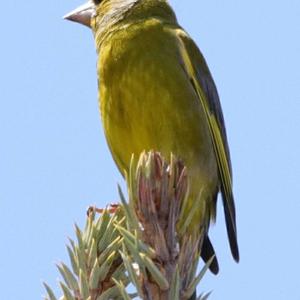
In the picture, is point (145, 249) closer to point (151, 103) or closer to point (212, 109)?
point (151, 103)

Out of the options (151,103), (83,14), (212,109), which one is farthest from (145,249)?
(83,14)

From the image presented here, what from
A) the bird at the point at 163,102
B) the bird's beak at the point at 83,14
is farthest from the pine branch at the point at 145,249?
the bird's beak at the point at 83,14

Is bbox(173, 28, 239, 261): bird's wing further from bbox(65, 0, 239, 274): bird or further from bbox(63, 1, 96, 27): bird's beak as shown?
bbox(63, 1, 96, 27): bird's beak

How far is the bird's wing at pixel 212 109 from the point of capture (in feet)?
12.6

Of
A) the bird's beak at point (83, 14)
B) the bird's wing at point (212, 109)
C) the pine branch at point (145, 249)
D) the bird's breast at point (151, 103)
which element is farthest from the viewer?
the bird's beak at point (83, 14)

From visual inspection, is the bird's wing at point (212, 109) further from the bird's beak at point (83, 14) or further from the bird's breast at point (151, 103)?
the bird's beak at point (83, 14)

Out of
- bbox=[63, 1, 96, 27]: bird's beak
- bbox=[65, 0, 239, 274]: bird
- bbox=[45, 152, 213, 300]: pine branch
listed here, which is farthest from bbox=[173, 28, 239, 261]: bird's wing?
bbox=[45, 152, 213, 300]: pine branch

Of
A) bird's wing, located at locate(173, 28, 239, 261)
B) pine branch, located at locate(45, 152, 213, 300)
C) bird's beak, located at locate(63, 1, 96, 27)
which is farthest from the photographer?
bird's beak, located at locate(63, 1, 96, 27)

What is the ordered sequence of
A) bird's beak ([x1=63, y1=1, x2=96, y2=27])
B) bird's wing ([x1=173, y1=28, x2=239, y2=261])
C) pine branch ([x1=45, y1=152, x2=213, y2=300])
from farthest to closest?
1. bird's beak ([x1=63, y1=1, x2=96, y2=27])
2. bird's wing ([x1=173, y1=28, x2=239, y2=261])
3. pine branch ([x1=45, y1=152, x2=213, y2=300])

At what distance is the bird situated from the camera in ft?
11.5

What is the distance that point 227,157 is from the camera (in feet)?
13.3

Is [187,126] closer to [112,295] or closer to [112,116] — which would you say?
[112,116]

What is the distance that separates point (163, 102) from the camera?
3.51 metres

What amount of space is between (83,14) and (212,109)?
3.41ft
